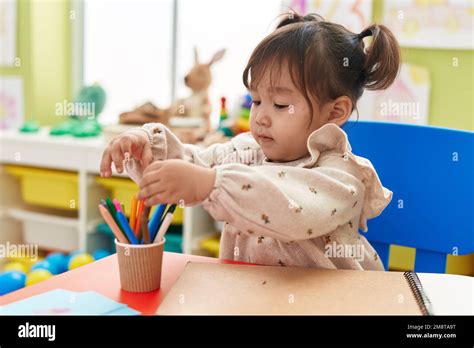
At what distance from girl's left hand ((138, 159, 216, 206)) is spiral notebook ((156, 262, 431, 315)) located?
0.32ft

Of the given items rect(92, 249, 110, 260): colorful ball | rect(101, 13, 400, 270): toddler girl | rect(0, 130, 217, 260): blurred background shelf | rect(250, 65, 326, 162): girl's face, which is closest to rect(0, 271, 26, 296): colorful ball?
rect(92, 249, 110, 260): colorful ball

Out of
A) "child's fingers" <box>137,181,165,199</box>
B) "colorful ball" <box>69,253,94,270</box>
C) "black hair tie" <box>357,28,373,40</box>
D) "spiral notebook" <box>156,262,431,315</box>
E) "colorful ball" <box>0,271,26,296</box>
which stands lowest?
"colorful ball" <box>69,253,94,270</box>

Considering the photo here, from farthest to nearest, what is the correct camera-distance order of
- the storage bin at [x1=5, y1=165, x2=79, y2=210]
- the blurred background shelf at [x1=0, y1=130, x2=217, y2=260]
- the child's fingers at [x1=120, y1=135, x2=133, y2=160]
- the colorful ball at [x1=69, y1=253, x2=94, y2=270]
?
the storage bin at [x1=5, y1=165, x2=79, y2=210] → the blurred background shelf at [x1=0, y1=130, x2=217, y2=260] → the colorful ball at [x1=69, y1=253, x2=94, y2=270] → the child's fingers at [x1=120, y1=135, x2=133, y2=160]

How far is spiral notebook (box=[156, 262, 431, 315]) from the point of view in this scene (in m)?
0.59

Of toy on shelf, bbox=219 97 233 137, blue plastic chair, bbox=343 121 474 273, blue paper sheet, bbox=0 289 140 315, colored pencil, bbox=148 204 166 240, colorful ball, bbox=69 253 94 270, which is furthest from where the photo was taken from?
toy on shelf, bbox=219 97 233 137

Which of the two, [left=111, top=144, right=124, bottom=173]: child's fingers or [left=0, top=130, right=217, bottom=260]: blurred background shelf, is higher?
[left=111, top=144, right=124, bottom=173]: child's fingers

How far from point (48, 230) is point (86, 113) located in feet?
1.67

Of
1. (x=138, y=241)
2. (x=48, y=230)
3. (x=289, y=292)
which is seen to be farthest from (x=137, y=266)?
(x=48, y=230)

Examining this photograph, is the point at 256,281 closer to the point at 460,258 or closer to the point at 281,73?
the point at 281,73

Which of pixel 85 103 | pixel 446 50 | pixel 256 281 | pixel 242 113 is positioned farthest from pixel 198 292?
pixel 85 103

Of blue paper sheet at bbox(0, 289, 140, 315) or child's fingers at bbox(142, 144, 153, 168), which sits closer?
blue paper sheet at bbox(0, 289, 140, 315)

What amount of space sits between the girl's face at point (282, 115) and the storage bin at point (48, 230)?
1.80 m

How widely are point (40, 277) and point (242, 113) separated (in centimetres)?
88

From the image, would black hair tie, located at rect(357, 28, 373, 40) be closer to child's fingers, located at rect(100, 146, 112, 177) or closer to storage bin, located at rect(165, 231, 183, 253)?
child's fingers, located at rect(100, 146, 112, 177)
